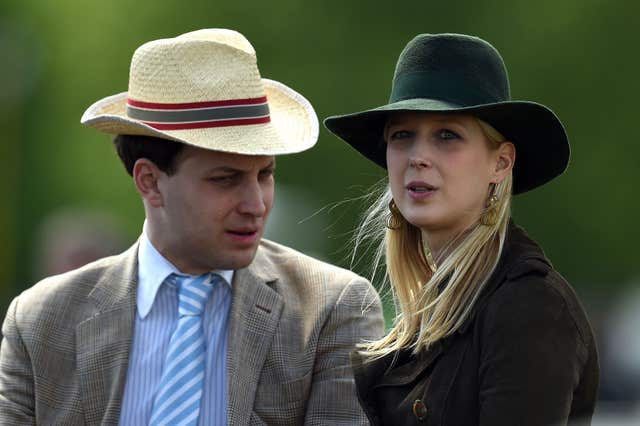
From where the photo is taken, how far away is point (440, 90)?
457 centimetres

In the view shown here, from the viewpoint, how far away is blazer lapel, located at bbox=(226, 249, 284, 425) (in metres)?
5.07

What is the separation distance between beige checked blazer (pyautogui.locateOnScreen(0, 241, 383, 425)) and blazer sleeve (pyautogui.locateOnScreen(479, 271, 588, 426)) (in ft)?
3.47

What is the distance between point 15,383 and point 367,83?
1339cm

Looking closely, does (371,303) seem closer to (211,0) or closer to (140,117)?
(140,117)

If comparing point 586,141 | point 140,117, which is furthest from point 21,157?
point 140,117

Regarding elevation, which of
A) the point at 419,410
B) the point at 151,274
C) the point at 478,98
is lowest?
the point at 419,410

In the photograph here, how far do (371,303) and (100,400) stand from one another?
0.98 meters

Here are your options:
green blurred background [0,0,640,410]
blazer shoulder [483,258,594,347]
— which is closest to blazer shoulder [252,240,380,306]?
A: blazer shoulder [483,258,594,347]

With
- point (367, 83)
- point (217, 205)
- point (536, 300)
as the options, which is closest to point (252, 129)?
point (217, 205)

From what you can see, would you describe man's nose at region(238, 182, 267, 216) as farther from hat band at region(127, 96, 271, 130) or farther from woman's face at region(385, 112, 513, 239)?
woman's face at region(385, 112, 513, 239)

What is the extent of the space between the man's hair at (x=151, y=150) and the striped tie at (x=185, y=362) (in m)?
0.39

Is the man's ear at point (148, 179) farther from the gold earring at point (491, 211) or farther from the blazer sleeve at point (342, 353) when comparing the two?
the gold earring at point (491, 211)

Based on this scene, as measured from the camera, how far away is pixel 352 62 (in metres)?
18.5

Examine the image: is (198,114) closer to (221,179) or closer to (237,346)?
(221,179)
